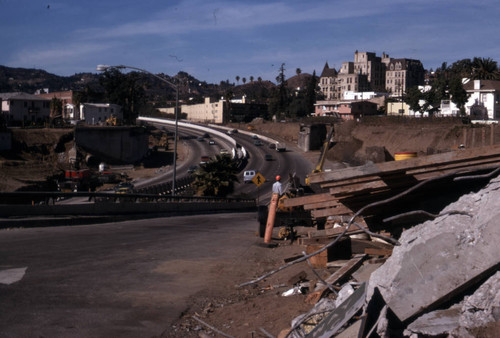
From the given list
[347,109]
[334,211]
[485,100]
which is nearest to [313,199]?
[334,211]

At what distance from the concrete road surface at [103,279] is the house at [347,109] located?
108136 millimetres

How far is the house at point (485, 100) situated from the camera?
83.5m

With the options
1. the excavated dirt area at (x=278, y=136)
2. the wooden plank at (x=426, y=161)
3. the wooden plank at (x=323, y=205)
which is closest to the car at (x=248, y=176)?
the excavated dirt area at (x=278, y=136)

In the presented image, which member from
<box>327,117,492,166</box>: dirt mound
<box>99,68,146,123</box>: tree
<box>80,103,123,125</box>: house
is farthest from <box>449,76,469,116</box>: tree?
<box>99,68,146,123</box>: tree

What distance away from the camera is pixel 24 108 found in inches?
4168

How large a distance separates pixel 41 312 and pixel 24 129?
86.6 meters

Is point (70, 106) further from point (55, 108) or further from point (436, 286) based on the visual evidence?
point (436, 286)

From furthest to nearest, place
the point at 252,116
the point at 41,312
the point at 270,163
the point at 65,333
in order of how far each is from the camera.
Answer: the point at 252,116
the point at 270,163
the point at 41,312
the point at 65,333

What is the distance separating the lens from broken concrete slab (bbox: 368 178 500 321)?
5.41 m

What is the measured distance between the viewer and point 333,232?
35.8ft

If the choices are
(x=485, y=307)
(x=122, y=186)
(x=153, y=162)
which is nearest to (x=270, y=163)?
(x=153, y=162)

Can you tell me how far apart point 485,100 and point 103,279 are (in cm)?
8631

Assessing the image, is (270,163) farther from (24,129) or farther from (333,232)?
(333,232)

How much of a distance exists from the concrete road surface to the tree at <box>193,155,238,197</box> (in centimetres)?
3306
